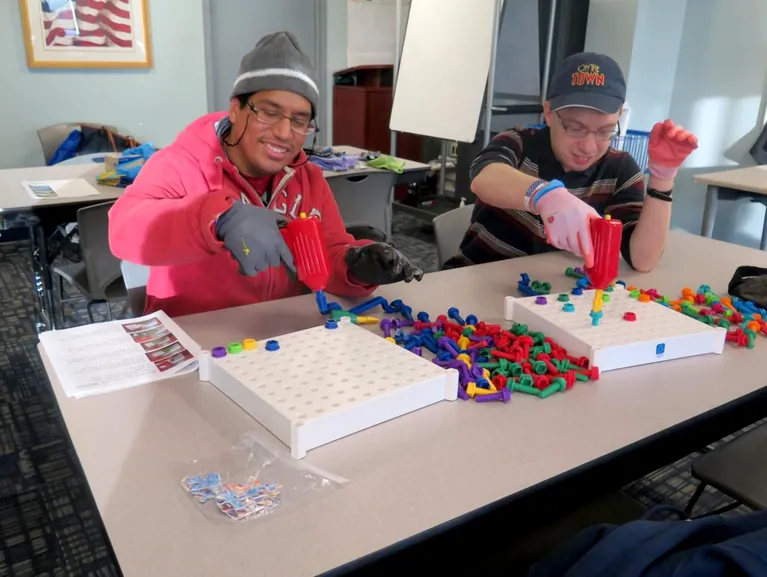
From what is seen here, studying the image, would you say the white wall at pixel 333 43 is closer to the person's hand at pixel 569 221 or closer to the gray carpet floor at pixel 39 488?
the gray carpet floor at pixel 39 488

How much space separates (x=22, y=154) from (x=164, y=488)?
12.5 ft

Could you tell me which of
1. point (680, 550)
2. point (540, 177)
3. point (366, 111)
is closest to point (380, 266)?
point (540, 177)

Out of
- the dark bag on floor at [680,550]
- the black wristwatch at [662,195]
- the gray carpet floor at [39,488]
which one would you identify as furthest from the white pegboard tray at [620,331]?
the gray carpet floor at [39,488]

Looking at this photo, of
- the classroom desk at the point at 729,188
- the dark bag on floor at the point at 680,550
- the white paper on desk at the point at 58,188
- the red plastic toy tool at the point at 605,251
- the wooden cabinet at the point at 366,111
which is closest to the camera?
the dark bag on floor at the point at 680,550

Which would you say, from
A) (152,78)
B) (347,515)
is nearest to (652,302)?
(347,515)

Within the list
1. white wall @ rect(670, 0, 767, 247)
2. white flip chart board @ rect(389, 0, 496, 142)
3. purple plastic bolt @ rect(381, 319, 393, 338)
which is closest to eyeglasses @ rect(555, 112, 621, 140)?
purple plastic bolt @ rect(381, 319, 393, 338)

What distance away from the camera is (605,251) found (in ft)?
3.74

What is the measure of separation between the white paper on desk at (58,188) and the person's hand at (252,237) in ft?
4.72

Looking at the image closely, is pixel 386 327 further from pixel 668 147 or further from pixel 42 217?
pixel 42 217

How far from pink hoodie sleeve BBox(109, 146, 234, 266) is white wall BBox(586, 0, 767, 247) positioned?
3.19m

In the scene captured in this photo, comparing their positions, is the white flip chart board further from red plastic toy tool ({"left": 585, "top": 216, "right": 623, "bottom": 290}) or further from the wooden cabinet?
red plastic toy tool ({"left": 585, "top": 216, "right": 623, "bottom": 290})

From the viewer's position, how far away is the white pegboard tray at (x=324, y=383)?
79 cm

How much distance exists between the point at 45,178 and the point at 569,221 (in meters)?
2.12

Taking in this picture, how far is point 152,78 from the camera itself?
4176 millimetres
